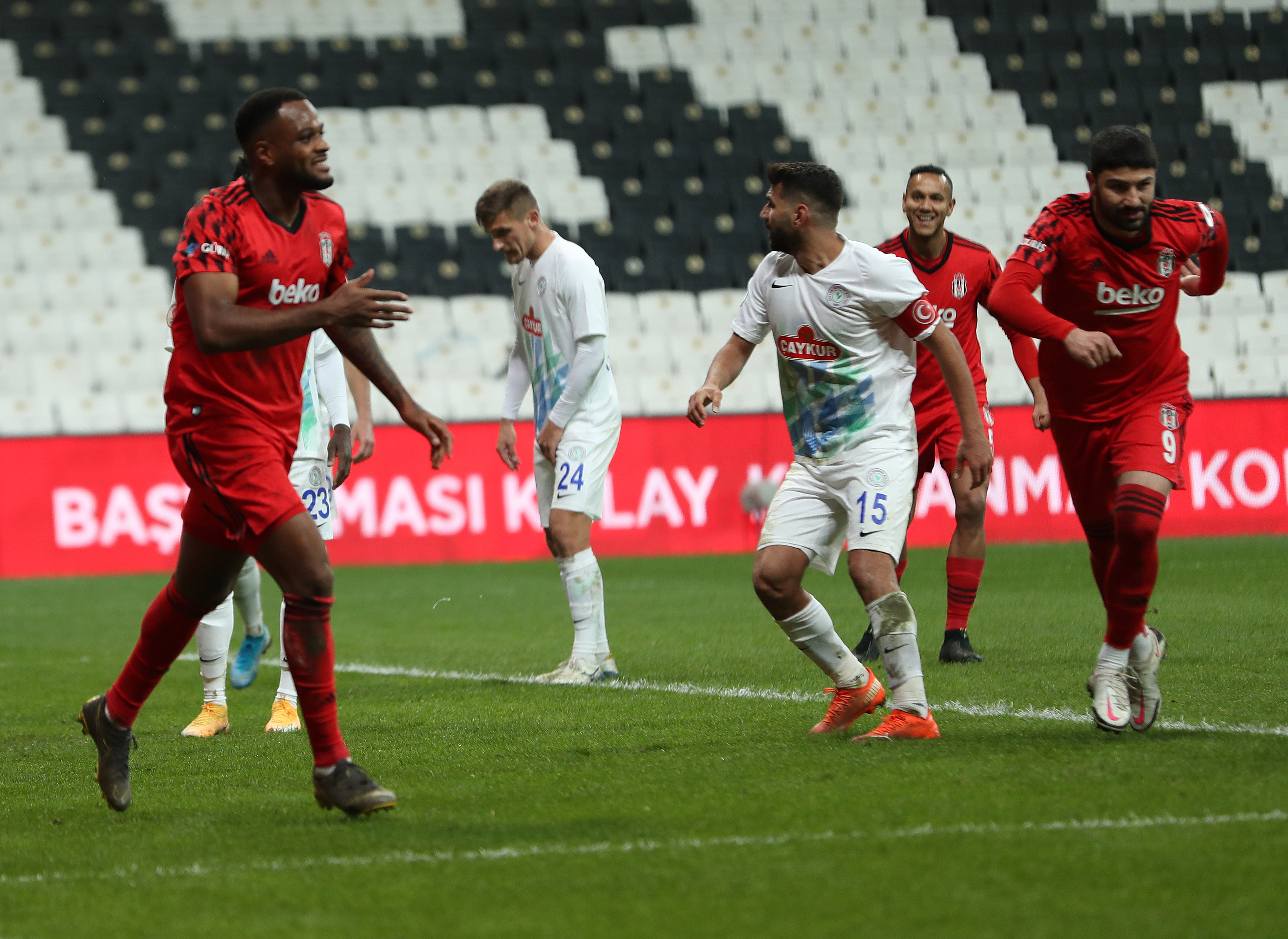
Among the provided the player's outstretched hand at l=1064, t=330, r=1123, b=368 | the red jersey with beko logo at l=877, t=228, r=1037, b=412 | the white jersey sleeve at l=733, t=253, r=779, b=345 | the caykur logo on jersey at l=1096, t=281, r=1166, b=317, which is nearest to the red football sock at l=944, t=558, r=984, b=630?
the red jersey with beko logo at l=877, t=228, r=1037, b=412

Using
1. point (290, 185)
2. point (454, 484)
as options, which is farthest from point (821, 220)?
point (454, 484)

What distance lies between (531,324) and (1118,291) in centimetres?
304

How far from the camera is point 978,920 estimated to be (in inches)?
112

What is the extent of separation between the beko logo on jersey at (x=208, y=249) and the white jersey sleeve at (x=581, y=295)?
10.2 feet

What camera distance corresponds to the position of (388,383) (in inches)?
177

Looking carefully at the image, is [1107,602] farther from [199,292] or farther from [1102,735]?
[199,292]

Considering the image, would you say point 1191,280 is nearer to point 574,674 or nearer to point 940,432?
→ point 940,432

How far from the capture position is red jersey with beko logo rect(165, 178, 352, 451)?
13.5ft

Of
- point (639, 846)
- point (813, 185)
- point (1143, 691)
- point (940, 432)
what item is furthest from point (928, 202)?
point (639, 846)

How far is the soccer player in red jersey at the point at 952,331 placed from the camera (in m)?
7.36

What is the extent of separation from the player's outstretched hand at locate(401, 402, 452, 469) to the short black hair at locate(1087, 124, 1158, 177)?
2.12 meters

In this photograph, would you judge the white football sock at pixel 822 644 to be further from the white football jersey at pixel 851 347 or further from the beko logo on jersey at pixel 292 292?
the beko logo on jersey at pixel 292 292

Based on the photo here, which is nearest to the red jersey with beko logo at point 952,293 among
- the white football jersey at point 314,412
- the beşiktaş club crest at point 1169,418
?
the beşiktaş club crest at point 1169,418

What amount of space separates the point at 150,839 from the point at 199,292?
4.46ft
